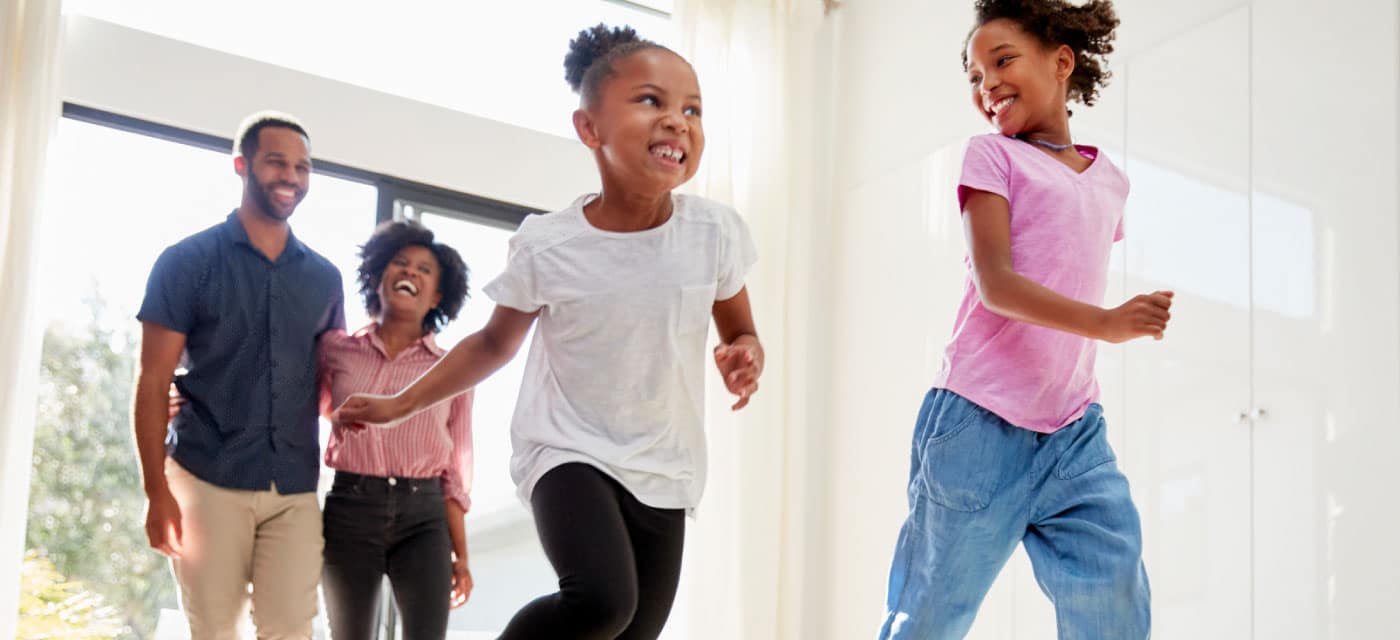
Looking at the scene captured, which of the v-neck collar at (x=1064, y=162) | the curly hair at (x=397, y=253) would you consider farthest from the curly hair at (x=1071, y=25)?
the curly hair at (x=397, y=253)

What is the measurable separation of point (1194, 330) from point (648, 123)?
1.57 metres

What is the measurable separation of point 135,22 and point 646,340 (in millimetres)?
2446

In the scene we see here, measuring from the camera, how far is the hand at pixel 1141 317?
1380 mm

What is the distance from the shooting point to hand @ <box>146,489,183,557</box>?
2.19 m

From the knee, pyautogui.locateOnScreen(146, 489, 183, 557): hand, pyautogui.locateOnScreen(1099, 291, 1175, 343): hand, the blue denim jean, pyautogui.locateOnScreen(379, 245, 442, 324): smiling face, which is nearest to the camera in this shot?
pyautogui.locateOnScreen(1099, 291, 1175, 343): hand

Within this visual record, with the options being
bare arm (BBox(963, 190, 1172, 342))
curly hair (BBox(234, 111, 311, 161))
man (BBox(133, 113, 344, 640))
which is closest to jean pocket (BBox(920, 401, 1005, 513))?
bare arm (BBox(963, 190, 1172, 342))

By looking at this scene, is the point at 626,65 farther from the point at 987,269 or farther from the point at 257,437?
the point at 257,437

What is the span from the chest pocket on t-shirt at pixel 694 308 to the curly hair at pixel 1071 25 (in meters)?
0.54

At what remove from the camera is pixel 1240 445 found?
106 inches

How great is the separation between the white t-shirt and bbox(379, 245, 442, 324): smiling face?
2.87 ft

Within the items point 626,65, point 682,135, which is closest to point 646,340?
point 682,135

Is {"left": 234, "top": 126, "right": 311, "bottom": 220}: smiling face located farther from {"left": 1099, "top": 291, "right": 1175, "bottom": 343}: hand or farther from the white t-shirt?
{"left": 1099, "top": 291, "right": 1175, "bottom": 343}: hand

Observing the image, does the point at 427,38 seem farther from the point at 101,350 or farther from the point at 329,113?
the point at 101,350

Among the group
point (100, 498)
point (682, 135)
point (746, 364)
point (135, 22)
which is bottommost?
point (100, 498)
